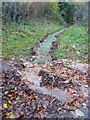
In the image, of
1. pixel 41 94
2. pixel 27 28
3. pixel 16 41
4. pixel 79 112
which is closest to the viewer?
pixel 79 112

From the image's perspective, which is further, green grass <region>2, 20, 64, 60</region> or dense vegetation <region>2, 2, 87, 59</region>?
dense vegetation <region>2, 2, 87, 59</region>

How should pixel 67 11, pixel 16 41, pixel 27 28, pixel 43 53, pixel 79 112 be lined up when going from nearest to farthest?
1. pixel 79 112
2. pixel 43 53
3. pixel 16 41
4. pixel 27 28
5. pixel 67 11

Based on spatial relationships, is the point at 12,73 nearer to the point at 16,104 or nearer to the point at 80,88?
the point at 16,104

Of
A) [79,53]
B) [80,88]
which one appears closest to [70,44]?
[79,53]

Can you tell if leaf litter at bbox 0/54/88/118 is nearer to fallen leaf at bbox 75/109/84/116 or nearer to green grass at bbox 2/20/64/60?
fallen leaf at bbox 75/109/84/116

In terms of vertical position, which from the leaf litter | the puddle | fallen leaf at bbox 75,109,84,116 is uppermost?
the puddle

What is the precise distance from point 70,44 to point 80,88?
369 cm

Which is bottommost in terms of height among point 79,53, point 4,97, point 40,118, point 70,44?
point 40,118

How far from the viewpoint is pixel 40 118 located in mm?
2121

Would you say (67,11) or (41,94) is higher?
(67,11)

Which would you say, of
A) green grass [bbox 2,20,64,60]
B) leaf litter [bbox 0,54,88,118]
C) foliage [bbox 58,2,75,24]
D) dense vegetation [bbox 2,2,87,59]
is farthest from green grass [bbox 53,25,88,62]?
foliage [bbox 58,2,75,24]

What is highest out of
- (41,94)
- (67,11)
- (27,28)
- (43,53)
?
(67,11)

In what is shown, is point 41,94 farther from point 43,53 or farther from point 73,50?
point 73,50

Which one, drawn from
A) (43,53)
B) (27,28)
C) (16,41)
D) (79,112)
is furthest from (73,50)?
(79,112)
